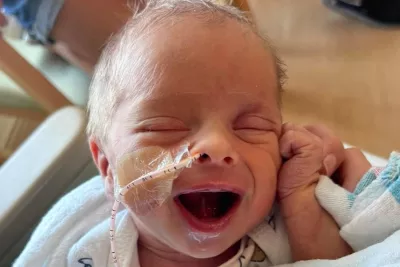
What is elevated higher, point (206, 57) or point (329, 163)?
point (206, 57)

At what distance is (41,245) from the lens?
97 centimetres

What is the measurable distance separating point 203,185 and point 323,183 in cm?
22

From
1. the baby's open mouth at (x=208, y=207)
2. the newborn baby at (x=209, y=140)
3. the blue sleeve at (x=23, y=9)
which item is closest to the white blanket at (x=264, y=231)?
the newborn baby at (x=209, y=140)

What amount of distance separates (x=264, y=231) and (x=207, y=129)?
0.70ft

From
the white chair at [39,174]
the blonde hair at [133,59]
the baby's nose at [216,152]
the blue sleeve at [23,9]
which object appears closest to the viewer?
the baby's nose at [216,152]

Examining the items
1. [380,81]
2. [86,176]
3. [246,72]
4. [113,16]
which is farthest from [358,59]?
[246,72]

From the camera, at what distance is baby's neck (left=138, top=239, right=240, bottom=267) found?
2.72ft

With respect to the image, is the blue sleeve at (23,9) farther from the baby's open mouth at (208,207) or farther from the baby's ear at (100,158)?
the baby's open mouth at (208,207)

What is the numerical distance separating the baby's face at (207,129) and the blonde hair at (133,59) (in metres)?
0.02

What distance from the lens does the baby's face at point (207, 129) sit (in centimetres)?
70

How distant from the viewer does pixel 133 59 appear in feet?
2.60

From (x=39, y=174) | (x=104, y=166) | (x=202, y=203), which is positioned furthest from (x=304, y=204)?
(x=39, y=174)

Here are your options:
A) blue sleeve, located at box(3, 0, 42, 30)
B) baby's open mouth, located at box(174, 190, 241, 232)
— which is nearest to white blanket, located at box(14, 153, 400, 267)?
baby's open mouth, located at box(174, 190, 241, 232)

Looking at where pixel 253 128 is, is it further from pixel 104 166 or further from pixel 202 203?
pixel 104 166
